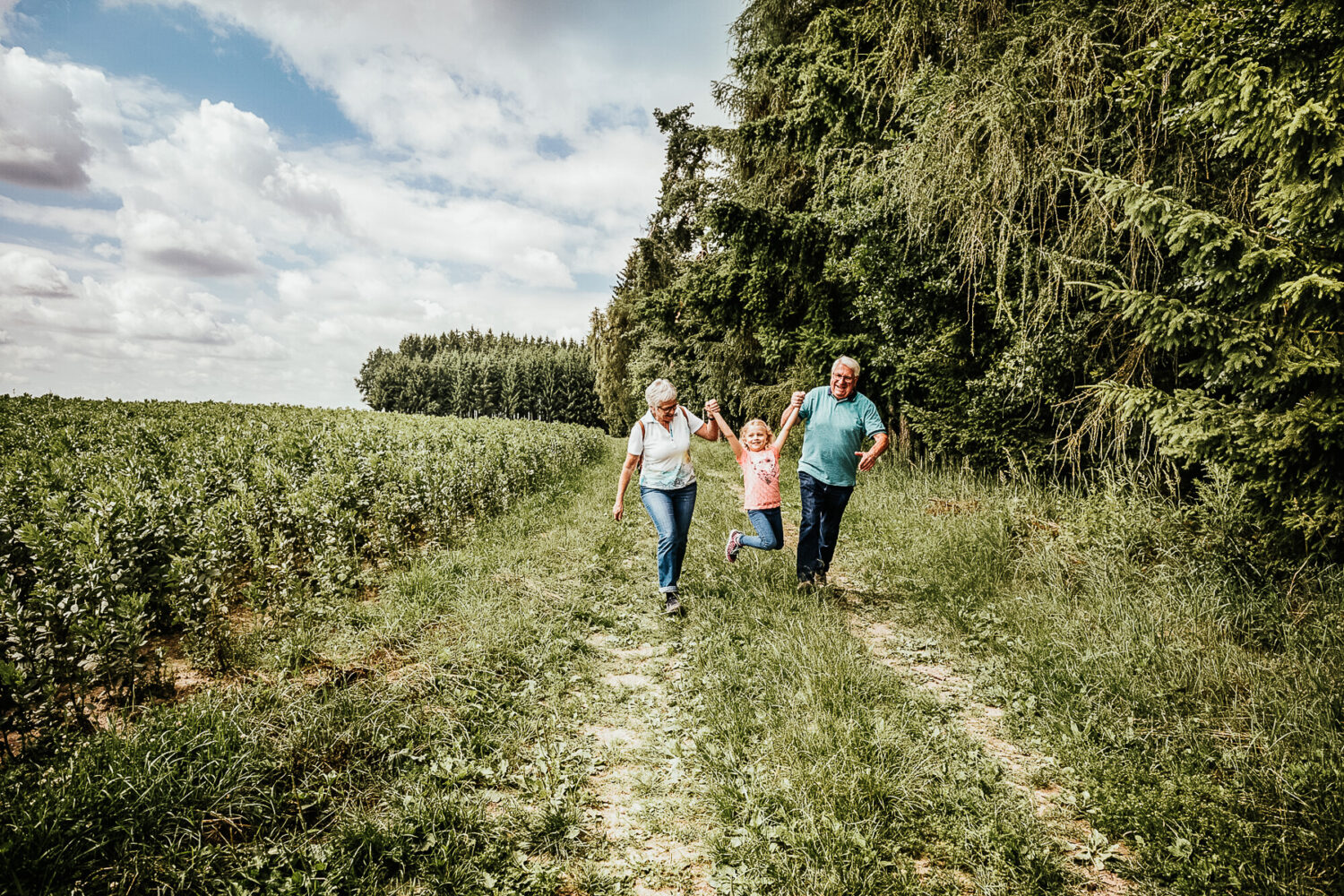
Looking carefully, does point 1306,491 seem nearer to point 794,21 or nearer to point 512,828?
point 512,828

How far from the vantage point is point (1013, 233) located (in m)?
7.00

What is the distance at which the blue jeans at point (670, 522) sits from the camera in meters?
5.45

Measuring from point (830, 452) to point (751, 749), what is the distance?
2912mm

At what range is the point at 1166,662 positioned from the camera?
152 inches

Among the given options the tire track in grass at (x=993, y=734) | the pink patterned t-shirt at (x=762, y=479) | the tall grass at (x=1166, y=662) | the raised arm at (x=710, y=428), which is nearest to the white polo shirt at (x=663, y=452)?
the raised arm at (x=710, y=428)

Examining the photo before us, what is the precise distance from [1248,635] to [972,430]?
188 inches

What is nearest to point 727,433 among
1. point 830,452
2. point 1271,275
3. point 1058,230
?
point 830,452

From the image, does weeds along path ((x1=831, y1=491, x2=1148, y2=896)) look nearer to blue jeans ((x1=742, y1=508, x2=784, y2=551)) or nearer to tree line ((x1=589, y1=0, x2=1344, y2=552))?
blue jeans ((x1=742, y1=508, x2=784, y2=551))

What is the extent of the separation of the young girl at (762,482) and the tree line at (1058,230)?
3033mm

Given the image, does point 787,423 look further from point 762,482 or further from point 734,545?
point 734,545

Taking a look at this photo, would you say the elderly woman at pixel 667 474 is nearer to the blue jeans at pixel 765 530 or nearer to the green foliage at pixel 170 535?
the blue jeans at pixel 765 530

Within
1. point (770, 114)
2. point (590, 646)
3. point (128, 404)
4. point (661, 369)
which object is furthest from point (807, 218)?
point (128, 404)

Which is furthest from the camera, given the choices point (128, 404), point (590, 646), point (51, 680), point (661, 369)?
point (661, 369)

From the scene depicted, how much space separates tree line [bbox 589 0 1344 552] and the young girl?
9.95 ft
